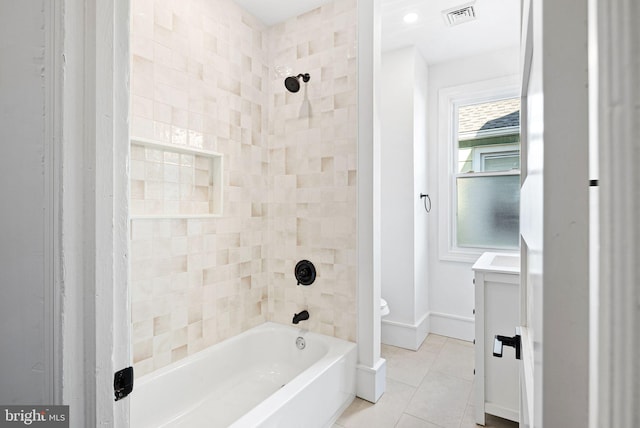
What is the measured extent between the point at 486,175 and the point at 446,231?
0.66 metres

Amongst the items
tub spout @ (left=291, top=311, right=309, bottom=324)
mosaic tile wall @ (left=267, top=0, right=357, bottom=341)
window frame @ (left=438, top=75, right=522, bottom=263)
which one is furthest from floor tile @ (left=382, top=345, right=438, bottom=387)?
window frame @ (left=438, top=75, right=522, bottom=263)

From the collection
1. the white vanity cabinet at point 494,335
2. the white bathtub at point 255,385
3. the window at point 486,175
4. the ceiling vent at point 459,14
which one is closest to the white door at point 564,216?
the white bathtub at point 255,385

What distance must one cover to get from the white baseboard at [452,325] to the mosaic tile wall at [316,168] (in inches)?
57.7

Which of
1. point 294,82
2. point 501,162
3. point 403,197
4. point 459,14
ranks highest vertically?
point 459,14

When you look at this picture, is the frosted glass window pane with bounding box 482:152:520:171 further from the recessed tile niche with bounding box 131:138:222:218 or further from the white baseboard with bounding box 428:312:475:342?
the recessed tile niche with bounding box 131:138:222:218

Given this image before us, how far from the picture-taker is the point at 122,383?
2.34ft

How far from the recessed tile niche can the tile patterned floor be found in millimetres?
1535

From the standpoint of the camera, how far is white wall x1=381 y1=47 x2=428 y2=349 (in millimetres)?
2971

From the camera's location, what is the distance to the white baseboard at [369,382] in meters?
2.08

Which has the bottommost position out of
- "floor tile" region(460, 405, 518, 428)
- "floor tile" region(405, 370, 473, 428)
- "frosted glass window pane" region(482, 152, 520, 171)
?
"floor tile" region(405, 370, 473, 428)

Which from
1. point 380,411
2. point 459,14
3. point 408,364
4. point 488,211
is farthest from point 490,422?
point 459,14

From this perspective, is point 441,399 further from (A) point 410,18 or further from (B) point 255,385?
(A) point 410,18

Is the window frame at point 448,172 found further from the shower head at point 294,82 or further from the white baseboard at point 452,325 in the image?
the shower head at point 294,82

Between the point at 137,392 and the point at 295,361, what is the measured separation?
0.99 meters
